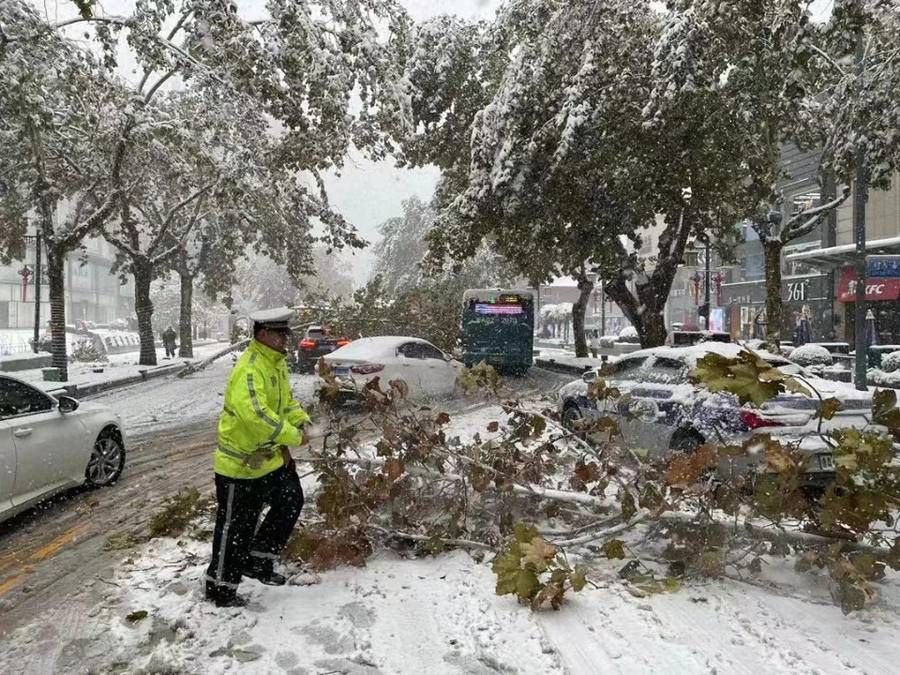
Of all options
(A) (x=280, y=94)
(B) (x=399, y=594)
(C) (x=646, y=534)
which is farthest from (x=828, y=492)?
(A) (x=280, y=94)

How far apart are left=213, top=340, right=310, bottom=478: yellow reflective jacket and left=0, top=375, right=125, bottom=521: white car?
9.09 ft

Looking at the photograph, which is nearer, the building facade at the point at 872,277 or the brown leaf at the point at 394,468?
the brown leaf at the point at 394,468

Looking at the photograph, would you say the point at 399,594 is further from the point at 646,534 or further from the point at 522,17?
the point at 522,17

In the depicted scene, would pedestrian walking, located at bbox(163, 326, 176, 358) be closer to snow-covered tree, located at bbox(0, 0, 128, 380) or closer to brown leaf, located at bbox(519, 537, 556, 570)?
snow-covered tree, located at bbox(0, 0, 128, 380)

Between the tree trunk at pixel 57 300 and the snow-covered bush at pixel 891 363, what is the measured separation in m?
22.6

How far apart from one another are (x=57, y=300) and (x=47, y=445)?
15.4 metres

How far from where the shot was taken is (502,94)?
54.1ft

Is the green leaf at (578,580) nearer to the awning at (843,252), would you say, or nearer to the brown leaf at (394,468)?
the brown leaf at (394,468)

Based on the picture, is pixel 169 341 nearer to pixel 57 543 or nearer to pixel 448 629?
pixel 57 543

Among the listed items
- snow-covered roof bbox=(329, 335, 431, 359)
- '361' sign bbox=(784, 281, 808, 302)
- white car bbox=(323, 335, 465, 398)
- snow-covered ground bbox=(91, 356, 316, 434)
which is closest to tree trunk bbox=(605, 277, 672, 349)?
white car bbox=(323, 335, 465, 398)

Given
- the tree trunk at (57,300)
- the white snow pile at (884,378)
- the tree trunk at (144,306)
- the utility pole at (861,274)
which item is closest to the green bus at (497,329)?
the white snow pile at (884,378)

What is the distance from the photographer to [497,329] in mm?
24312

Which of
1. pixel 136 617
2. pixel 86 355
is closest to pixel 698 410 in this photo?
pixel 136 617

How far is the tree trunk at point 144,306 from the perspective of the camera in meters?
27.5
